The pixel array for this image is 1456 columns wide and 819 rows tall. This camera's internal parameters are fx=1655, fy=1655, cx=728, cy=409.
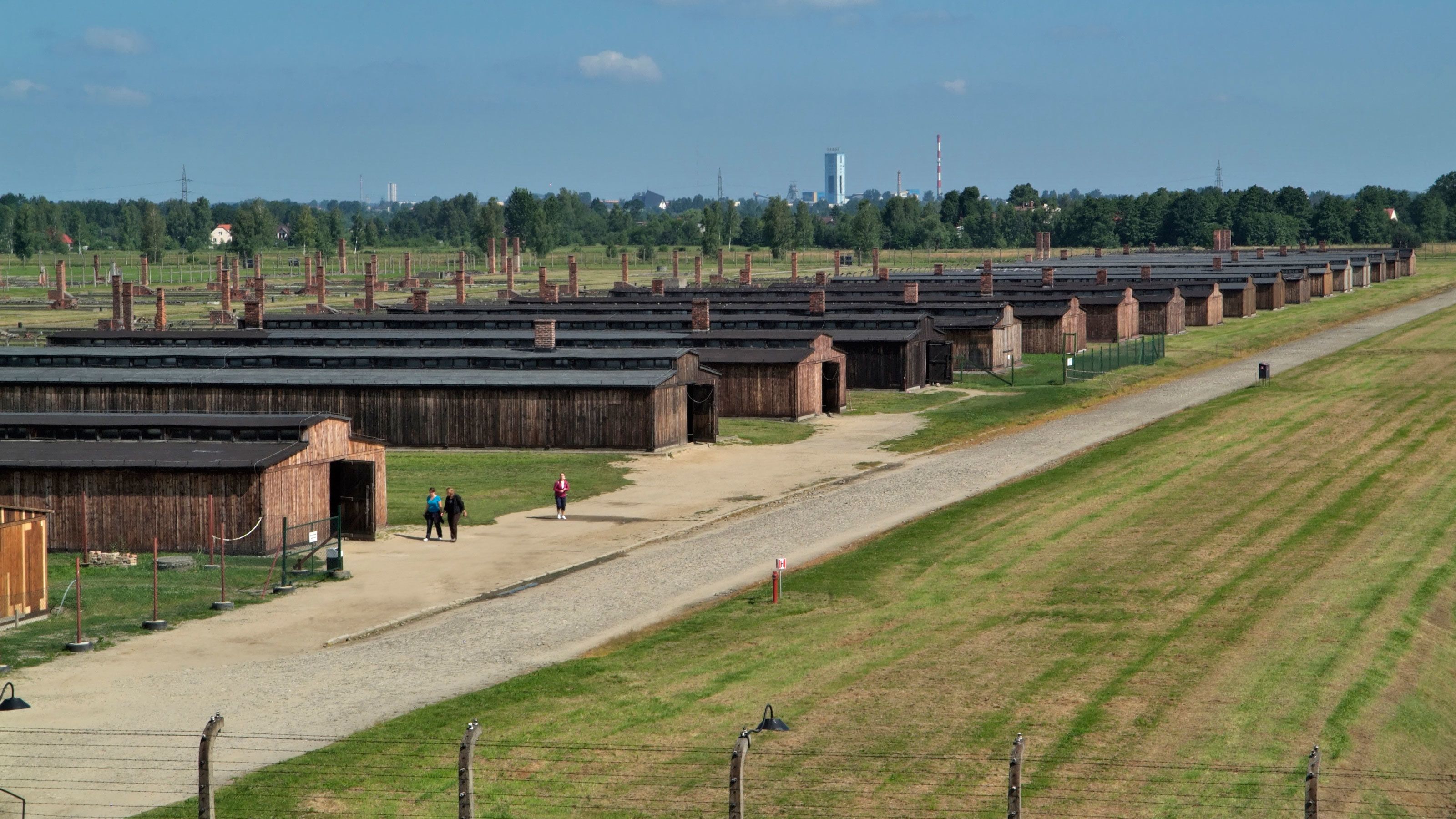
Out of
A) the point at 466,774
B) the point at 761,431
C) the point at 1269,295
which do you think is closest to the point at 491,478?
the point at 761,431

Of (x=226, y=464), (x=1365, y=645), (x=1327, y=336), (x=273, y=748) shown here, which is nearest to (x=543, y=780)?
(x=273, y=748)

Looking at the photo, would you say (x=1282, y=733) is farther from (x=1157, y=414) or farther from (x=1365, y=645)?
(x=1157, y=414)

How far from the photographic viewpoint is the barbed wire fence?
2148 centimetres

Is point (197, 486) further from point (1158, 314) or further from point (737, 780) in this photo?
point (1158, 314)

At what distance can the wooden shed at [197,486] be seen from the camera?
132ft

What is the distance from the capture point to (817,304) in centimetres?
8838

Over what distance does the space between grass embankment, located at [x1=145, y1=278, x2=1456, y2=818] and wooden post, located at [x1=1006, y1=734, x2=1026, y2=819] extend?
2902 mm

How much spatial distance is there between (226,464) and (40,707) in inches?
532

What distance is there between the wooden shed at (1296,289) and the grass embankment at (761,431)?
77.0 meters

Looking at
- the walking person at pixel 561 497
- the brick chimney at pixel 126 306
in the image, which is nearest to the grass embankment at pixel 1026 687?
the walking person at pixel 561 497

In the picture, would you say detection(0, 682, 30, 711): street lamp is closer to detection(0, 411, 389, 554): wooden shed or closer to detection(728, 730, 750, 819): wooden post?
detection(0, 411, 389, 554): wooden shed

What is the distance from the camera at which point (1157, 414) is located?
67.9 metres

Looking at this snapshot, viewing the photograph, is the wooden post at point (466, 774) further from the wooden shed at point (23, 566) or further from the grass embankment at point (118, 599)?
the wooden shed at point (23, 566)

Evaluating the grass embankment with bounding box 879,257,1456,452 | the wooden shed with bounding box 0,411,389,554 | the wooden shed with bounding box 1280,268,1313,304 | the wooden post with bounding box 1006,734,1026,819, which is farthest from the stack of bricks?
the wooden post with bounding box 1006,734,1026,819
